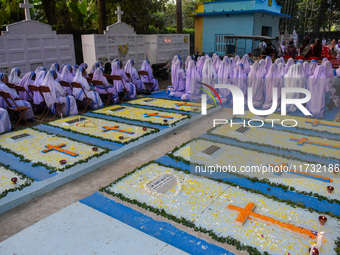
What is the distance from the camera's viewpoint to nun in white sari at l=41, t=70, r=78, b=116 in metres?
8.32

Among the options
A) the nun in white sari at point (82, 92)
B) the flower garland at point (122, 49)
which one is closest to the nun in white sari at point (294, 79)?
the nun in white sari at point (82, 92)

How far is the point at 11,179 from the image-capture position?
4719 mm

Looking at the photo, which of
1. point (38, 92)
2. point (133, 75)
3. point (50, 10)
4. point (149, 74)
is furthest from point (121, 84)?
point (50, 10)

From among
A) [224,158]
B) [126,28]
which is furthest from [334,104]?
[126,28]

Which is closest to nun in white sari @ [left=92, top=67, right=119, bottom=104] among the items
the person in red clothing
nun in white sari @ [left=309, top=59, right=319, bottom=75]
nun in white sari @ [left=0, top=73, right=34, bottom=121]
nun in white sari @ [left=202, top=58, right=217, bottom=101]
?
nun in white sari @ [left=0, top=73, right=34, bottom=121]

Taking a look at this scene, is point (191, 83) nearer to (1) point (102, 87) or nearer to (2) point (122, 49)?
(1) point (102, 87)

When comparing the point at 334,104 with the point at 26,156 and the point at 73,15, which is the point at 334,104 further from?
the point at 73,15

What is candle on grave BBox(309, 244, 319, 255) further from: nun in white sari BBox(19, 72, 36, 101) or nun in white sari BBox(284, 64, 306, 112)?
nun in white sari BBox(19, 72, 36, 101)

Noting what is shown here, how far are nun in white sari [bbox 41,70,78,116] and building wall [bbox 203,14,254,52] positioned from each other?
13.9m

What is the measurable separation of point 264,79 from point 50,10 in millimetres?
11109

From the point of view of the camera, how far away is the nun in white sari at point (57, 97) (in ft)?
27.3

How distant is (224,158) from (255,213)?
1975mm

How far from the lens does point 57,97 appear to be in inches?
338

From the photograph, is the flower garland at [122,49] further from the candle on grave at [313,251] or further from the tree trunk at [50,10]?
the candle on grave at [313,251]
